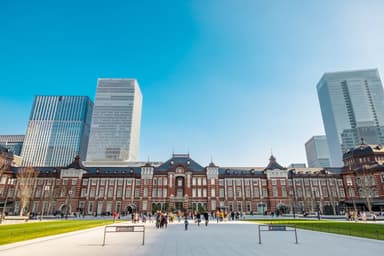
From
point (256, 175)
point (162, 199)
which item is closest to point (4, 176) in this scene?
point (162, 199)

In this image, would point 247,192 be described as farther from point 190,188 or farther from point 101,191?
point 101,191

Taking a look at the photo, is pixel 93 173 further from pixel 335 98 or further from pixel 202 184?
pixel 335 98

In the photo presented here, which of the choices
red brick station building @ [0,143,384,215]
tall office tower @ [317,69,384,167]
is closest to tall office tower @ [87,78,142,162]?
red brick station building @ [0,143,384,215]

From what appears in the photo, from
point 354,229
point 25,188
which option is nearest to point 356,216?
point 354,229

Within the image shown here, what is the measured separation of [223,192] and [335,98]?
11535cm

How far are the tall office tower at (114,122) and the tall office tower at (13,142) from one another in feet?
163

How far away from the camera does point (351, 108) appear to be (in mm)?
127188

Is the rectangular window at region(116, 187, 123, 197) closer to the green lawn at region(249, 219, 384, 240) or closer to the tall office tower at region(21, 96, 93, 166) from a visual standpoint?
the green lawn at region(249, 219, 384, 240)

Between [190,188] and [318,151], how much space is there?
500ft

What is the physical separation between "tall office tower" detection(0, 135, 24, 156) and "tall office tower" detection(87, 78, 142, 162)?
163 feet

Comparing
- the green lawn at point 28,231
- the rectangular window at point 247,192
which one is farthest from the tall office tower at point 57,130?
the green lawn at point 28,231

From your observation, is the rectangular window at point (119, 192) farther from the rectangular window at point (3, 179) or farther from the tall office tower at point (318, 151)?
the tall office tower at point (318, 151)

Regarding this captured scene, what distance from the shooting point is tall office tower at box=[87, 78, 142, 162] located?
398 feet

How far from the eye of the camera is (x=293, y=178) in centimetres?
5966
